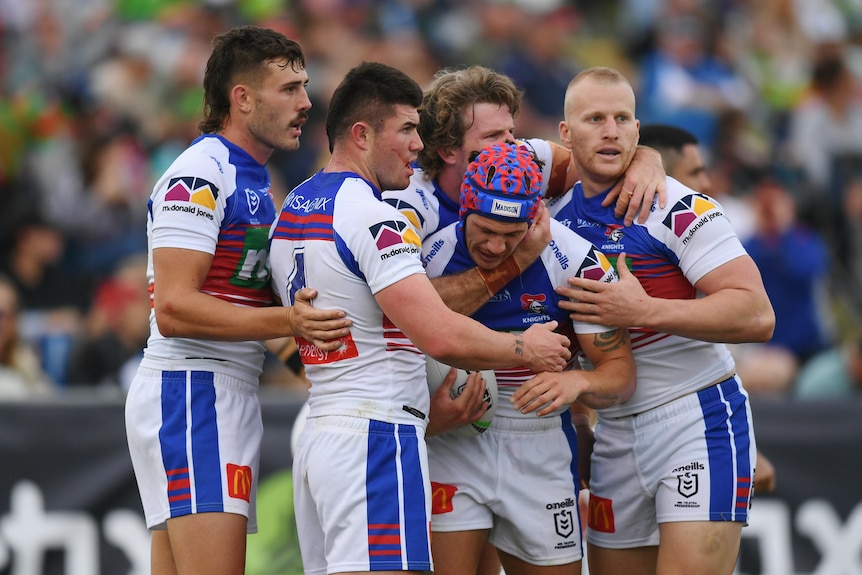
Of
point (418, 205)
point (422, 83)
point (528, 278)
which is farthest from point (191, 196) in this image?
point (422, 83)

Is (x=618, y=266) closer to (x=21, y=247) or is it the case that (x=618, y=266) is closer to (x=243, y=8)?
(x=21, y=247)

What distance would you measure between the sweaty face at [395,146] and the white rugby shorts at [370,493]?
3.50 feet

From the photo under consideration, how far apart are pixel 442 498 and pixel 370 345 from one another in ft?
2.98

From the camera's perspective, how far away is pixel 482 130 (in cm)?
571

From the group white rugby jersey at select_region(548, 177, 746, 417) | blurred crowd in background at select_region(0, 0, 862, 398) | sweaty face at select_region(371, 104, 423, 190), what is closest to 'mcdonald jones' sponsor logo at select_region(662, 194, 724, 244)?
white rugby jersey at select_region(548, 177, 746, 417)

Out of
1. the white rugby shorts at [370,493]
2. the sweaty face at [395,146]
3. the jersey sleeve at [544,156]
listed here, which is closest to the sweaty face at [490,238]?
the sweaty face at [395,146]

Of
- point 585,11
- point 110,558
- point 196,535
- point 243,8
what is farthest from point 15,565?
point 585,11

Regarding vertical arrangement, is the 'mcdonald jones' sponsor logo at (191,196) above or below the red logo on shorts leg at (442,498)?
above

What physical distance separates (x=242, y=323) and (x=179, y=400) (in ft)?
1.65

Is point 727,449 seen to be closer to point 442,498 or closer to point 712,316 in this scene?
point 712,316

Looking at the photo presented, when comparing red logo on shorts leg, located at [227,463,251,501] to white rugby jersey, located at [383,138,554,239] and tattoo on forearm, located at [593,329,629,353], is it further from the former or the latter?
tattoo on forearm, located at [593,329,629,353]

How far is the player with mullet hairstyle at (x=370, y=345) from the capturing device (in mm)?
4746

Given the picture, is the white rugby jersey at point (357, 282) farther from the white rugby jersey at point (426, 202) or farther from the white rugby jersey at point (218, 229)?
the white rugby jersey at point (426, 202)

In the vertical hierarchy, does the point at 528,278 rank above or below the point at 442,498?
above
